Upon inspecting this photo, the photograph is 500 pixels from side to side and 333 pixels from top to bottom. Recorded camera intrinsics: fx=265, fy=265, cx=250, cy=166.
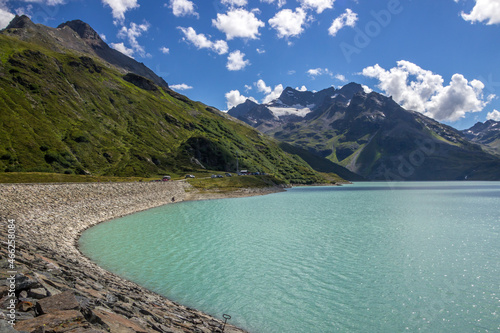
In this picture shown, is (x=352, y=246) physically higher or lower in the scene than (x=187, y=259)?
higher

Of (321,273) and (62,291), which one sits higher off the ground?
(62,291)

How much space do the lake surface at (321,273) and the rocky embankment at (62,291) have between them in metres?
2.74

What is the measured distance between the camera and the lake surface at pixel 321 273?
59.1 ft

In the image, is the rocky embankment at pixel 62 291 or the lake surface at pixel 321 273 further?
the lake surface at pixel 321 273

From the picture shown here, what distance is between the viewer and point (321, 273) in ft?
83.9

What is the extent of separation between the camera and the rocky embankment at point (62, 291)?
8.87 m

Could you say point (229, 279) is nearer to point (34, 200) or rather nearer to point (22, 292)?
point (22, 292)

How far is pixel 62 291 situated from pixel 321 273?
68.5ft

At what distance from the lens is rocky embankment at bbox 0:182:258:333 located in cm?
887

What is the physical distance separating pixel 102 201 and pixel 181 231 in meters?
28.6

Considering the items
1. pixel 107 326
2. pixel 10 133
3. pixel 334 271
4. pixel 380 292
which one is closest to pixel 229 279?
pixel 334 271

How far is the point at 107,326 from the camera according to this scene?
964 cm

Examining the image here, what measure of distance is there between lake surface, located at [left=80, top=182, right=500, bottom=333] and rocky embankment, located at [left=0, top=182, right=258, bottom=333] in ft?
9.00

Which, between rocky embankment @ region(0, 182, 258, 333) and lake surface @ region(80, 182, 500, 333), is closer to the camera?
rocky embankment @ region(0, 182, 258, 333)
